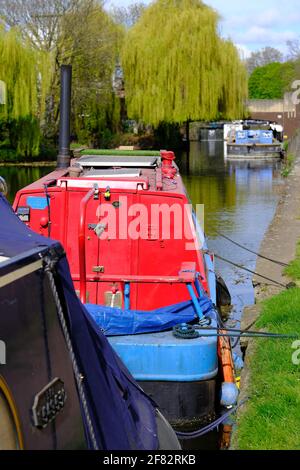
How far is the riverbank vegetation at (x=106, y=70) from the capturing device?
37656 millimetres

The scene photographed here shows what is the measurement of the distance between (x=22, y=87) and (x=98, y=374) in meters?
34.1

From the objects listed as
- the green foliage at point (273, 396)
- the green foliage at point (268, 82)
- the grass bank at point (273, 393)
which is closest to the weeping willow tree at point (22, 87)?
the grass bank at point (273, 393)

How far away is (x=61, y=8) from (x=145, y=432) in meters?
41.4

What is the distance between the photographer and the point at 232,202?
2344 cm

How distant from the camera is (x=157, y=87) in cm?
3806

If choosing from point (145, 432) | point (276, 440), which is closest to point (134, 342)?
point (276, 440)

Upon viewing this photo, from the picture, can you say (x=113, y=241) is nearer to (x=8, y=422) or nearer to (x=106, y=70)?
(x=8, y=422)

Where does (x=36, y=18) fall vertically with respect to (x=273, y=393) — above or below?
above

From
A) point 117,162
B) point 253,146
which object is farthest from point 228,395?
point 253,146

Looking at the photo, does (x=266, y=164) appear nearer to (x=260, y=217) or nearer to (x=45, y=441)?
(x=260, y=217)

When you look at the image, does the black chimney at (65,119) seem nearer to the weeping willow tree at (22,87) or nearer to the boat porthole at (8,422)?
the boat porthole at (8,422)

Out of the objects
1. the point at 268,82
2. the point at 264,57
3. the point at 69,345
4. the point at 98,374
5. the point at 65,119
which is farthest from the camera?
the point at 264,57

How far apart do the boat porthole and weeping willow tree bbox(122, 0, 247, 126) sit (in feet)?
118

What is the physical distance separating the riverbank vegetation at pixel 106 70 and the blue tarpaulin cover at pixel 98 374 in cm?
3322
